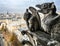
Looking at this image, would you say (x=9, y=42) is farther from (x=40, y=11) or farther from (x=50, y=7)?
(x=50, y=7)

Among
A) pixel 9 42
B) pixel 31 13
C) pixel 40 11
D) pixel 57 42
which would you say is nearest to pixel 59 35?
pixel 57 42

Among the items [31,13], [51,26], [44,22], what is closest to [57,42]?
[51,26]

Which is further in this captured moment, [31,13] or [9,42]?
[9,42]

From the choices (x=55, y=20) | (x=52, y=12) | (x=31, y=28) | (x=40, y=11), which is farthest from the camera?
(x=31, y=28)

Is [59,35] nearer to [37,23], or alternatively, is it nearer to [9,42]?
[37,23]

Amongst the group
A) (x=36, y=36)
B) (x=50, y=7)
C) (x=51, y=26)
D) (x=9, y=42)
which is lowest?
(x=9, y=42)

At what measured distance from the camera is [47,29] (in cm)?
216

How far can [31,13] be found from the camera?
8.64 feet

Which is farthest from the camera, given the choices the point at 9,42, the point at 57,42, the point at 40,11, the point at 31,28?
the point at 9,42

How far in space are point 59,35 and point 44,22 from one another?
375 millimetres

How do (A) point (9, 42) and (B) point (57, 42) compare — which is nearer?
(B) point (57, 42)

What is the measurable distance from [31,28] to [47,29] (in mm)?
480

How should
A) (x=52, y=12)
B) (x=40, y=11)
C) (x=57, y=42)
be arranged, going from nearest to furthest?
(x=57, y=42), (x=52, y=12), (x=40, y=11)

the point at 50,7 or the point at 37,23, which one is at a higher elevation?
the point at 50,7
